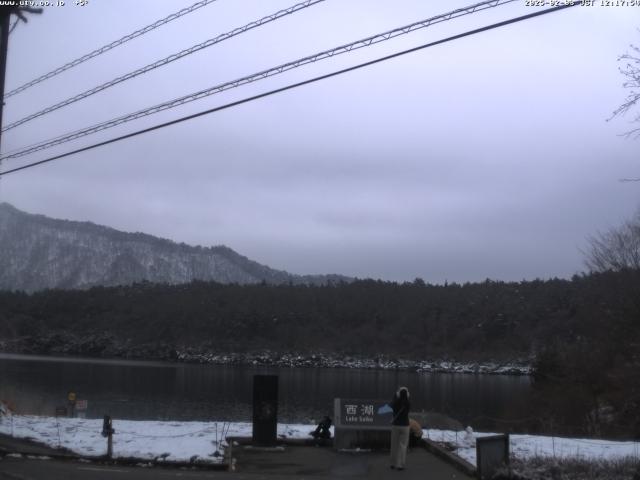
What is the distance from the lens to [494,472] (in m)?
13.3

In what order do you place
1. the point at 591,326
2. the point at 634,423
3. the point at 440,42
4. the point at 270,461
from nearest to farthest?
the point at 440,42 → the point at 270,461 → the point at 634,423 → the point at 591,326

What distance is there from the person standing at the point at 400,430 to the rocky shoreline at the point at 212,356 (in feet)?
360

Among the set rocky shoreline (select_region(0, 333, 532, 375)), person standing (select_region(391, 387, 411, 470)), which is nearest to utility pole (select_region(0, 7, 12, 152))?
person standing (select_region(391, 387, 411, 470))

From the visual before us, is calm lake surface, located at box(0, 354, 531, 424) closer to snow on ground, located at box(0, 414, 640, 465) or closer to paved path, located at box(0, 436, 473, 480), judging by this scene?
snow on ground, located at box(0, 414, 640, 465)

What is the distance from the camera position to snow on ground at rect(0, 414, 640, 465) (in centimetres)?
1608

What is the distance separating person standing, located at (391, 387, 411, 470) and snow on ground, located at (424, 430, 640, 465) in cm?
167

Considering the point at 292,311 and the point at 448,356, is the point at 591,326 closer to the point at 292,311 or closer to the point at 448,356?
the point at 448,356

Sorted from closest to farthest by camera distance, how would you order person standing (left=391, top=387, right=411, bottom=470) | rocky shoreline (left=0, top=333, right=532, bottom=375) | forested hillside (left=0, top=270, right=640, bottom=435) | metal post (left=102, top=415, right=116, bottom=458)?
1. person standing (left=391, top=387, right=411, bottom=470)
2. metal post (left=102, top=415, right=116, bottom=458)
3. forested hillside (left=0, top=270, right=640, bottom=435)
4. rocky shoreline (left=0, top=333, right=532, bottom=375)

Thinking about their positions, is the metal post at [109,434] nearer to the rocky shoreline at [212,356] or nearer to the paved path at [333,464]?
the paved path at [333,464]

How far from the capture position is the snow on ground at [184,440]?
1608 cm

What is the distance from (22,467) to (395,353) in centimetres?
13253

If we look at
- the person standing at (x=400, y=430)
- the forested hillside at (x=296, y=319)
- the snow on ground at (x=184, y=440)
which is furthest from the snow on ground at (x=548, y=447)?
the forested hillside at (x=296, y=319)

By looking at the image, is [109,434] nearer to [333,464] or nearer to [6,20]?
[333,464]

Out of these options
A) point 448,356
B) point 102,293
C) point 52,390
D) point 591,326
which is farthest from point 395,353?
point 591,326
